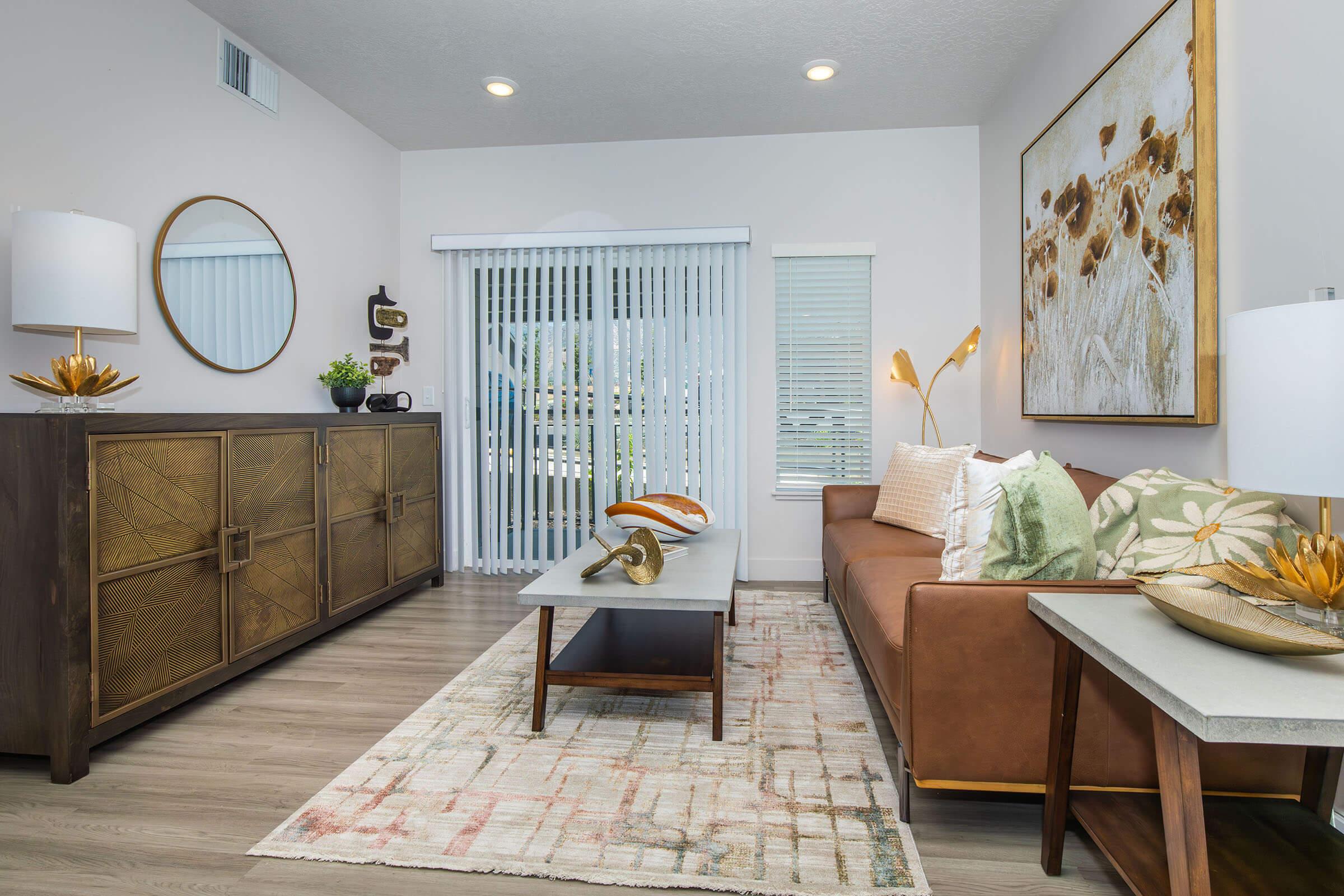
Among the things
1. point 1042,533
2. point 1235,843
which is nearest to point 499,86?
point 1042,533

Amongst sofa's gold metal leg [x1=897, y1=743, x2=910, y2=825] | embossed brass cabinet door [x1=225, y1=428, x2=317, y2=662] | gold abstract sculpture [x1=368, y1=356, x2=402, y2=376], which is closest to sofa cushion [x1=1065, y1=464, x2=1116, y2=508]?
sofa's gold metal leg [x1=897, y1=743, x2=910, y2=825]

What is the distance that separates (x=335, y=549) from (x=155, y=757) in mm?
1158

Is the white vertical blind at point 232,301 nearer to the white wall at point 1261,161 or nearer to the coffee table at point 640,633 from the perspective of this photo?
the coffee table at point 640,633

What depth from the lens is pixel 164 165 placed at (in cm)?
269

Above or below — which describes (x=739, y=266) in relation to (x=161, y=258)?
above

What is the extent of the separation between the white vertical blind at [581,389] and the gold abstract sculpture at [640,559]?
1.96 meters

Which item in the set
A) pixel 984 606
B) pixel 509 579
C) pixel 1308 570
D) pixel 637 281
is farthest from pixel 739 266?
pixel 1308 570

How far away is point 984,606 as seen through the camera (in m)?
1.47

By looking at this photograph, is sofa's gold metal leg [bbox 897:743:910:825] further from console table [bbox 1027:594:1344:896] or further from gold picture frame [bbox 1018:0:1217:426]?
gold picture frame [bbox 1018:0:1217:426]

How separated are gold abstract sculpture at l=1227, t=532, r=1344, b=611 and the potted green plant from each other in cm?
358

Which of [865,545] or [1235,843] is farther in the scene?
[865,545]

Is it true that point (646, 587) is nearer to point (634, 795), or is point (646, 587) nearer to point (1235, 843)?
point (634, 795)

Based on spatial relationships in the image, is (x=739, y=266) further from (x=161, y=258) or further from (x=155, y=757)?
(x=155, y=757)

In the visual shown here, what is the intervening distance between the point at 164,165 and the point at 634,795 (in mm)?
2990
